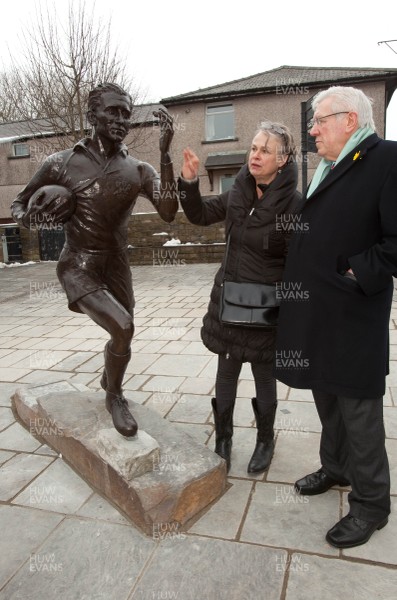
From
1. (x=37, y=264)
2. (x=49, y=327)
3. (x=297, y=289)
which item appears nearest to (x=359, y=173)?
(x=297, y=289)

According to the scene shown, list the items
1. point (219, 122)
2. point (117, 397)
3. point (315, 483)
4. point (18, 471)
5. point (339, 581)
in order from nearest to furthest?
point (339, 581), point (315, 483), point (117, 397), point (18, 471), point (219, 122)

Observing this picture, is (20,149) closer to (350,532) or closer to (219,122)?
(219,122)

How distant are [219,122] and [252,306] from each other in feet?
63.2

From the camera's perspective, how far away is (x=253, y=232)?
2.68 m

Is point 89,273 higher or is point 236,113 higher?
point 236,113

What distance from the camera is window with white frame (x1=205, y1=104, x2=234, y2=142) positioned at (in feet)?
65.5

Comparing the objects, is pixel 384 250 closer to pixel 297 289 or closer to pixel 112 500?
pixel 297 289

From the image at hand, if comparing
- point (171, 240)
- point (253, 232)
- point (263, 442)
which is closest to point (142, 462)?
point (263, 442)

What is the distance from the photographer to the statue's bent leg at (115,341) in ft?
9.44

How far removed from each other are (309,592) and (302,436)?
1499 millimetres

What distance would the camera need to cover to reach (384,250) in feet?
6.68

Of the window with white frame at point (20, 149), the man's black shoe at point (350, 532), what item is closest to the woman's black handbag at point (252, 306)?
the man's black shoe at point (350, 532)

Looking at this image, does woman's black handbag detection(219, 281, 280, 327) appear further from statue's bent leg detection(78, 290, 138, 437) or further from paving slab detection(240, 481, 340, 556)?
paving slab detection(240, 481, 340, 556)

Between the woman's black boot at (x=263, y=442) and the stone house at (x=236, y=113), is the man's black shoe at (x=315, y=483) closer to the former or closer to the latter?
the woman's black boot at (x=263, y=442)
